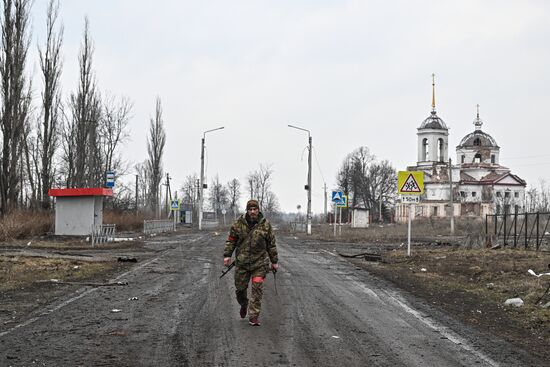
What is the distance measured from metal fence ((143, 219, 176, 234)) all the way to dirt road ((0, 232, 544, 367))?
104 feet

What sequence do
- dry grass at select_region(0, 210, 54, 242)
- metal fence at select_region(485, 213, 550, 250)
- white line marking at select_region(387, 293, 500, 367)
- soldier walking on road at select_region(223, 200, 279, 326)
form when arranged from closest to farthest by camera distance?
1. white line marking at select_region(387, 293, 500, 367)
2. soldier walking on road at select_region(223, 200, 279, 326)
3. metal fence at select_region(485, 213, 550, 250)
4. dry grass at select_region(0, 210, 54, 242)

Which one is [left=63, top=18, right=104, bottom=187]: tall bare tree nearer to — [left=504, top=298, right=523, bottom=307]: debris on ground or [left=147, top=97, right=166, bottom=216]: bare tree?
[left=147, top=97, right=166, bottom=216]: bare tree

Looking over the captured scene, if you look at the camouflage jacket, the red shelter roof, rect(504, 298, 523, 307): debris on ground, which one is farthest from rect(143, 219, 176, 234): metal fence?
the camouflage jacket

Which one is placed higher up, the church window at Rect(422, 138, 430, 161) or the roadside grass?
the church window at Rect(422, 138, 430, 161)

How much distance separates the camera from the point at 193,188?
11456 centimetres

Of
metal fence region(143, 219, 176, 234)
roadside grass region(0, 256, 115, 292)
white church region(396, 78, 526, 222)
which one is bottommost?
roadside grass region(0, 256, 115, 292)

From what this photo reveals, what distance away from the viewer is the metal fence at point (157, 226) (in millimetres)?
44219

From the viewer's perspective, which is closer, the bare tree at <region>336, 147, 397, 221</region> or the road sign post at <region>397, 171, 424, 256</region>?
the road sign post at <region>397, 171, 424, 256</region>

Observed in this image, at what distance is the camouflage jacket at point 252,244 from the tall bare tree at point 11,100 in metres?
29.3

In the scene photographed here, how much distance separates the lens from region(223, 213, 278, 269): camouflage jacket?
30.4ft

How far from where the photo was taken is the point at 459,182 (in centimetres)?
9488

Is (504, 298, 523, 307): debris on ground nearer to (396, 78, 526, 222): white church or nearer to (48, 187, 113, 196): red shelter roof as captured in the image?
(48, 187, 113, 196): red shelter roof

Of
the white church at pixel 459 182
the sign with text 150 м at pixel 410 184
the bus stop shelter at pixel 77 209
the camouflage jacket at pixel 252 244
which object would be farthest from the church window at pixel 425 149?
the camouflage jacket at pixel 252 244

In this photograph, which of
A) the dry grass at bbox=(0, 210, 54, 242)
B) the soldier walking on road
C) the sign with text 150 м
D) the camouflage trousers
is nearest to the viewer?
the camouflage trousers
